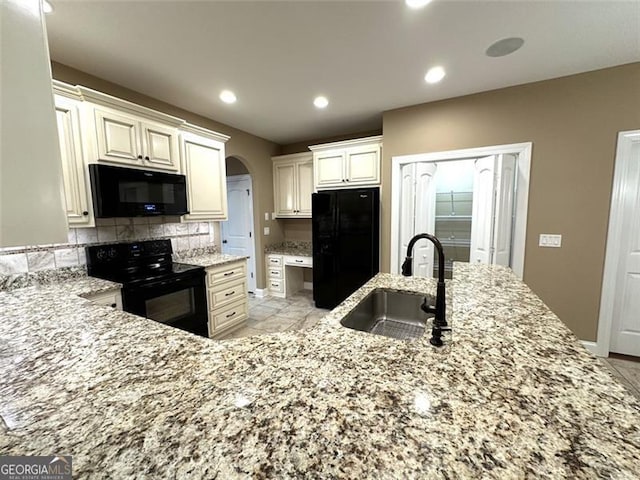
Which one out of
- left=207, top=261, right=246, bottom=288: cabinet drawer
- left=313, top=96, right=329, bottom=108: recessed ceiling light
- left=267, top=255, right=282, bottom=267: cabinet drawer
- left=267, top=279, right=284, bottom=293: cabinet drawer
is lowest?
left=267, top=279, right=284, bottom=293: cabinet drawer

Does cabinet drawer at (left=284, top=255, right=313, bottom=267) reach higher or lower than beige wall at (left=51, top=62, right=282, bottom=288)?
lower

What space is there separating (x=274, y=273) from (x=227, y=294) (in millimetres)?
1418

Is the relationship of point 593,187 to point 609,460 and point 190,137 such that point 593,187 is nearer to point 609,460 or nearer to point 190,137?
point 609,460

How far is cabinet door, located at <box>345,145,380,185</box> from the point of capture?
11.0ft

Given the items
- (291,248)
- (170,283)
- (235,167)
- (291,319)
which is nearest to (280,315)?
(291,319)

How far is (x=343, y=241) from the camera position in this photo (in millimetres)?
3373

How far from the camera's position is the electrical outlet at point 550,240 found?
2.50 m

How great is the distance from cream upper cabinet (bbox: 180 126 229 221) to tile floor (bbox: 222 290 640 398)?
1437 mm

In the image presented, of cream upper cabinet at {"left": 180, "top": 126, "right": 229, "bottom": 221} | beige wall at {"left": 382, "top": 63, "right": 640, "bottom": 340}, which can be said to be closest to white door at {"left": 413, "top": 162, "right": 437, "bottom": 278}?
beige wall at {"left": 382, "top": 63, "right": 640, "bottom": 340}

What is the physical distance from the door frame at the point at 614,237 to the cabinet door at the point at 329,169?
272cm

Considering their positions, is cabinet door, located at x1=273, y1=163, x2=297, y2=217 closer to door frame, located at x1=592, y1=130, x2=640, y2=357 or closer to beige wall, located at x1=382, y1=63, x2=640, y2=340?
beige wall, located at x1=382, y1=63, x2=640, y2=340

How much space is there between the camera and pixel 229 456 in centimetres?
45

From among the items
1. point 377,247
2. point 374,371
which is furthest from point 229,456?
point 377,247

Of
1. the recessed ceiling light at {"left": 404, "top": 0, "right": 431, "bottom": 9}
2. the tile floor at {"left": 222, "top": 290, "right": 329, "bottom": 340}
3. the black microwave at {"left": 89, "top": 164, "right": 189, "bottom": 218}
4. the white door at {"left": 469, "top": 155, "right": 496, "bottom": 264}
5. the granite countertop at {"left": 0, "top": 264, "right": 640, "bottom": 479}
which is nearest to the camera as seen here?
the granite countertop at {"left": 0, "top": 264, "right": 640, "bottom": 479}
